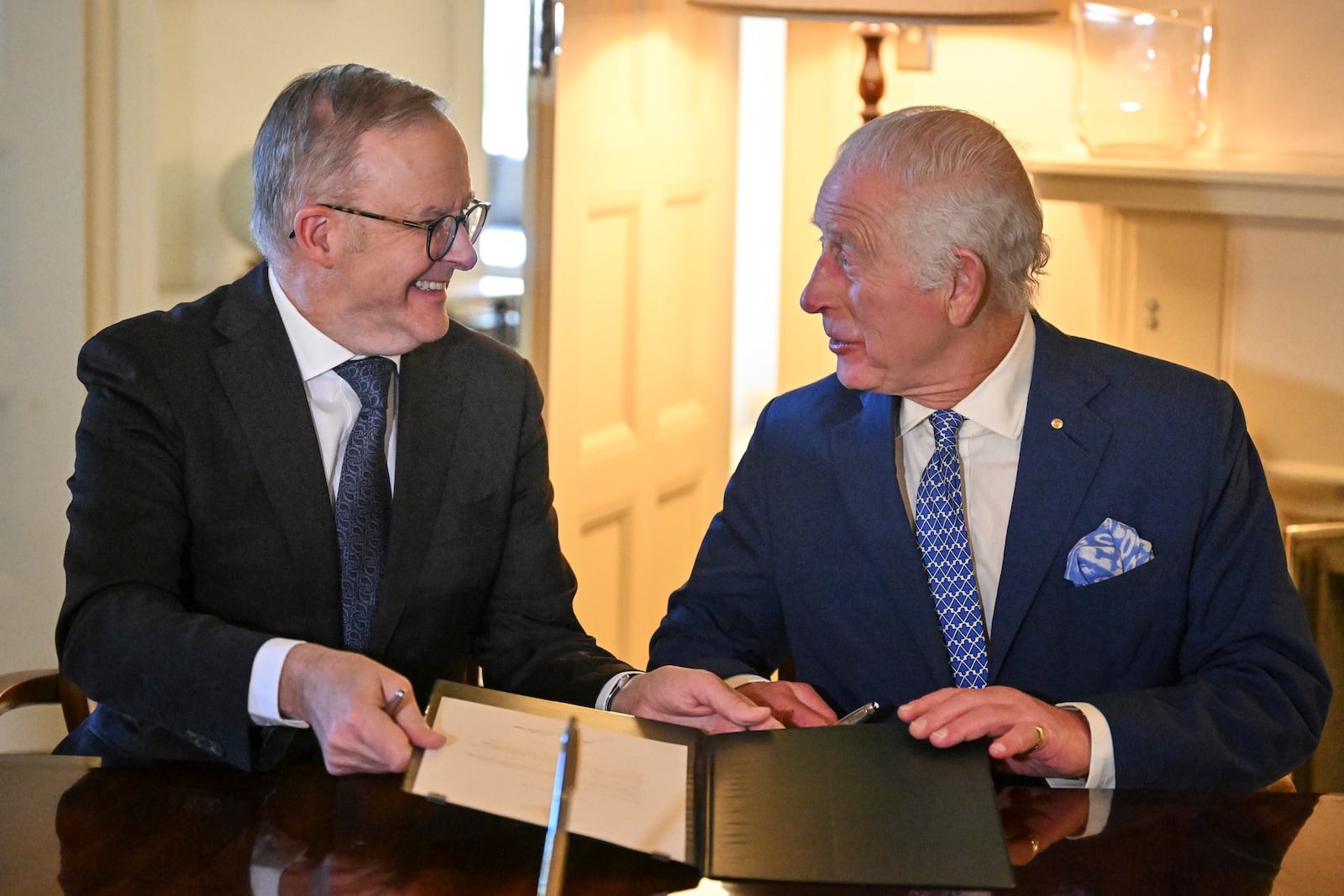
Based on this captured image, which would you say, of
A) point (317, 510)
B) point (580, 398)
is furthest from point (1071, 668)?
point (580, 398)

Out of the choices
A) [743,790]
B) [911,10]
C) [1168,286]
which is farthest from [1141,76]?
[743,790]

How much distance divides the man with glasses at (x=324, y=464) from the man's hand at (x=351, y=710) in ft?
0.49

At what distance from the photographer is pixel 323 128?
66.9 inches

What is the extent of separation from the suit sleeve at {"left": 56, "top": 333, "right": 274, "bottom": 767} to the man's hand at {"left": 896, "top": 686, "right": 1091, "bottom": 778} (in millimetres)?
688

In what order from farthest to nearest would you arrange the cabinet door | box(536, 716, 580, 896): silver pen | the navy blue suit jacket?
1. the cabinet door
2. the navy blue suit jacket
3. box(536, 716, 580, 896): silver pen

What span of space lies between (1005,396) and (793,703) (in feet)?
1.63

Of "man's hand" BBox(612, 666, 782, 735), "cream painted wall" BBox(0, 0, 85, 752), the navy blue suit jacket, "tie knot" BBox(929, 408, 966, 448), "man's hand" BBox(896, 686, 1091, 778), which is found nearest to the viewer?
"man's hand" BBox(896, 686, 1091, 778)

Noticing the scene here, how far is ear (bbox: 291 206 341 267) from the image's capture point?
171cm

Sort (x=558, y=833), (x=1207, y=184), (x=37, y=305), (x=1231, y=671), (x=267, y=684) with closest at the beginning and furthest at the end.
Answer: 1. (x=558, y=833)
2. (x=267, y=684)
3. (x=1231, y=671)
4. (x=37, y=305)
5. (x=1207, y=184)

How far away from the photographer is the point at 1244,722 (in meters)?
1.63

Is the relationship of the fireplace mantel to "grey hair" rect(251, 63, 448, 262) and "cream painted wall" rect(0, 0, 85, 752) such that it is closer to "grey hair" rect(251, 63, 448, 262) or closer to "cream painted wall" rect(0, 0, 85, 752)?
"grey hair" rect(251, 63, 448, 262)

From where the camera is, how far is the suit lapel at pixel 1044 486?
1.72 meters

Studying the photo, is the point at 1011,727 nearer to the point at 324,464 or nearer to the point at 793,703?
the point at 793,703

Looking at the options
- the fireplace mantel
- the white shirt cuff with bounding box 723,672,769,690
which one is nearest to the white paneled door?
the fireplace mantel
